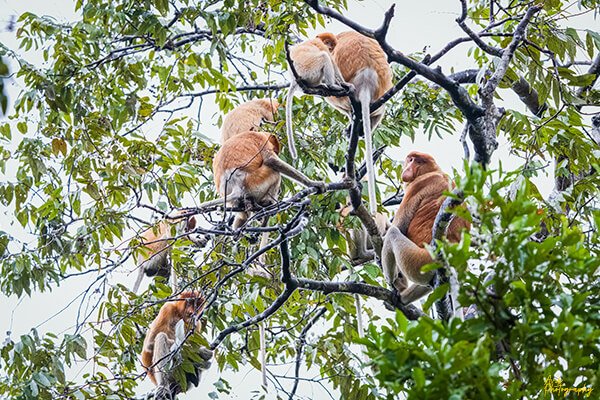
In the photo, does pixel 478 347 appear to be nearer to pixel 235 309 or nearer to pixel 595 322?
pixel 595 322

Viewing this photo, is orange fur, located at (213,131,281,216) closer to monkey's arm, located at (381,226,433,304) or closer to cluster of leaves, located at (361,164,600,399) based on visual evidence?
monkey's arm, located at (381,226,433,304)

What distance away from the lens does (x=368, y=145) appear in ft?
15.3

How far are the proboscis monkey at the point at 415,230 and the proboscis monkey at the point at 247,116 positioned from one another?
1972 millimetres

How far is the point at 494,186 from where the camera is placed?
6.58ft

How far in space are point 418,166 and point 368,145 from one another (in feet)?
3.28

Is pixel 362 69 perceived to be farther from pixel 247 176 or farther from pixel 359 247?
pixel 359 247

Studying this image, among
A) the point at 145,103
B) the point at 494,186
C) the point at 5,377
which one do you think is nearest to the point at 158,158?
the point at 145,103

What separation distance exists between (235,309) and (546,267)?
114 inches

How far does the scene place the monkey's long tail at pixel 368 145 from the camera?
4270 mm

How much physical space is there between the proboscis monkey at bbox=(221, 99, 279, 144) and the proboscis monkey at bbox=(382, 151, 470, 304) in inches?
77.6

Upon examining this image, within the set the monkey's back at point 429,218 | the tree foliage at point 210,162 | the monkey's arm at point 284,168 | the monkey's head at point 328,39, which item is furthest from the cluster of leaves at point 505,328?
the monkey's head at point 328,39

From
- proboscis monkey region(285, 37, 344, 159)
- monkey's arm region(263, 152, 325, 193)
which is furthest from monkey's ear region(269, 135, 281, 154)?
proboscis monkey region(285, 37, 344, 159)

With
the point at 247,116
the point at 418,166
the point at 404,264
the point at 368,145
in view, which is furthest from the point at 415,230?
the point at 247,116

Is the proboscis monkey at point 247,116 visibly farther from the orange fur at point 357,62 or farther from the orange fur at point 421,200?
the orange fur at point 421,200
